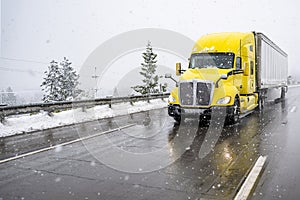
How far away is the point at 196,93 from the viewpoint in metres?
10.7

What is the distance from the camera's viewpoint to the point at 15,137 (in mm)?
9461

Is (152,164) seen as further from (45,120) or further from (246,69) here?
(246,69)

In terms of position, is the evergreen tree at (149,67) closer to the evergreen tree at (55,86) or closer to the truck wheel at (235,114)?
the evergreen tree at (55,86)

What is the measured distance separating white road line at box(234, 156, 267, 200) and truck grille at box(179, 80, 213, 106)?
447 cm

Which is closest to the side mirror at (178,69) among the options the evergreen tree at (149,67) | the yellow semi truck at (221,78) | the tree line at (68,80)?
the yellow semi truck at (221,78)

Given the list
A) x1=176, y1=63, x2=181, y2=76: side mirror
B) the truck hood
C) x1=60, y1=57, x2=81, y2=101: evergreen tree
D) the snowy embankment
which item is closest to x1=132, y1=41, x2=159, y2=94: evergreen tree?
x1=60, y1=57, x2=81, y2=101: evergreen tree

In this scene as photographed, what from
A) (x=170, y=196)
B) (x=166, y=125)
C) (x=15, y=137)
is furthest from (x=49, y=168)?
(x=166, y=125)

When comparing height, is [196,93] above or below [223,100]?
above

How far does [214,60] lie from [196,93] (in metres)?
2.22

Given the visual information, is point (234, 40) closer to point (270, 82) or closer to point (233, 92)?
point (233, 92)

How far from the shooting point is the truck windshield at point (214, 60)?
39.1 feet

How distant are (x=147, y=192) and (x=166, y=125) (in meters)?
6.95

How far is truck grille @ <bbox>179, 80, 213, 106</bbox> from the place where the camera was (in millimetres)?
10627

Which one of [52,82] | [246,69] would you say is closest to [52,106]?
[246,69]
